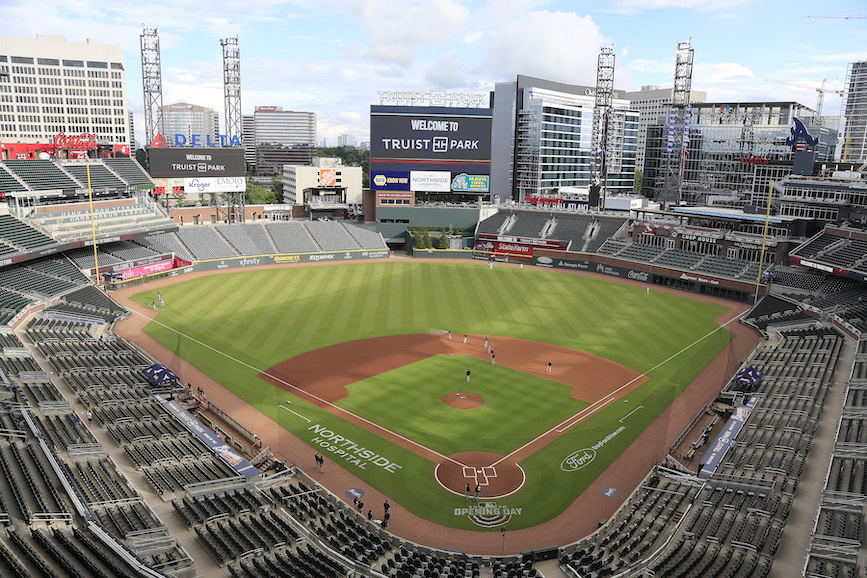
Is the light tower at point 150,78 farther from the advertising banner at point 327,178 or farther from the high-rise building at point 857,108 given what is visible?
the high-rise building at point 857,108

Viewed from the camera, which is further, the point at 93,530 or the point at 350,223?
the point at 350,223

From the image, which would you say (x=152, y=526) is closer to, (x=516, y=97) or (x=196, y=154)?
(x=196, y=154)

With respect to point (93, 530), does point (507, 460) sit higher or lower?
lower

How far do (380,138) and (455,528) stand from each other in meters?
65.4

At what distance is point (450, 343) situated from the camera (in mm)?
43562

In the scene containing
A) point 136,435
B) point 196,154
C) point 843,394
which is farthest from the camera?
point 196,154

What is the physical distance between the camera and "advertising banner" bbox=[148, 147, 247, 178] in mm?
71500

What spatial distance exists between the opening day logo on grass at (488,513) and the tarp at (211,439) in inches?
351

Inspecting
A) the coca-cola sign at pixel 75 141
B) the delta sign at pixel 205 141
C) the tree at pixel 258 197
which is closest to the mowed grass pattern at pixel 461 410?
the delta sign at pixel 205 141

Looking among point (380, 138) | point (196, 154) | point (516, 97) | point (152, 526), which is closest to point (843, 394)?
point (152, 526)

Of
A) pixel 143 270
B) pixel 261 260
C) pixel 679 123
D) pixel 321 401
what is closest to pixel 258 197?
pixel 261 260

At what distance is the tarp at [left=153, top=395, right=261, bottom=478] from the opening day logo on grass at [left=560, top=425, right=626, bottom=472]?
13746mm

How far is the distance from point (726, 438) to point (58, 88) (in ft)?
507

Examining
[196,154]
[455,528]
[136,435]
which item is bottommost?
[455,528]
